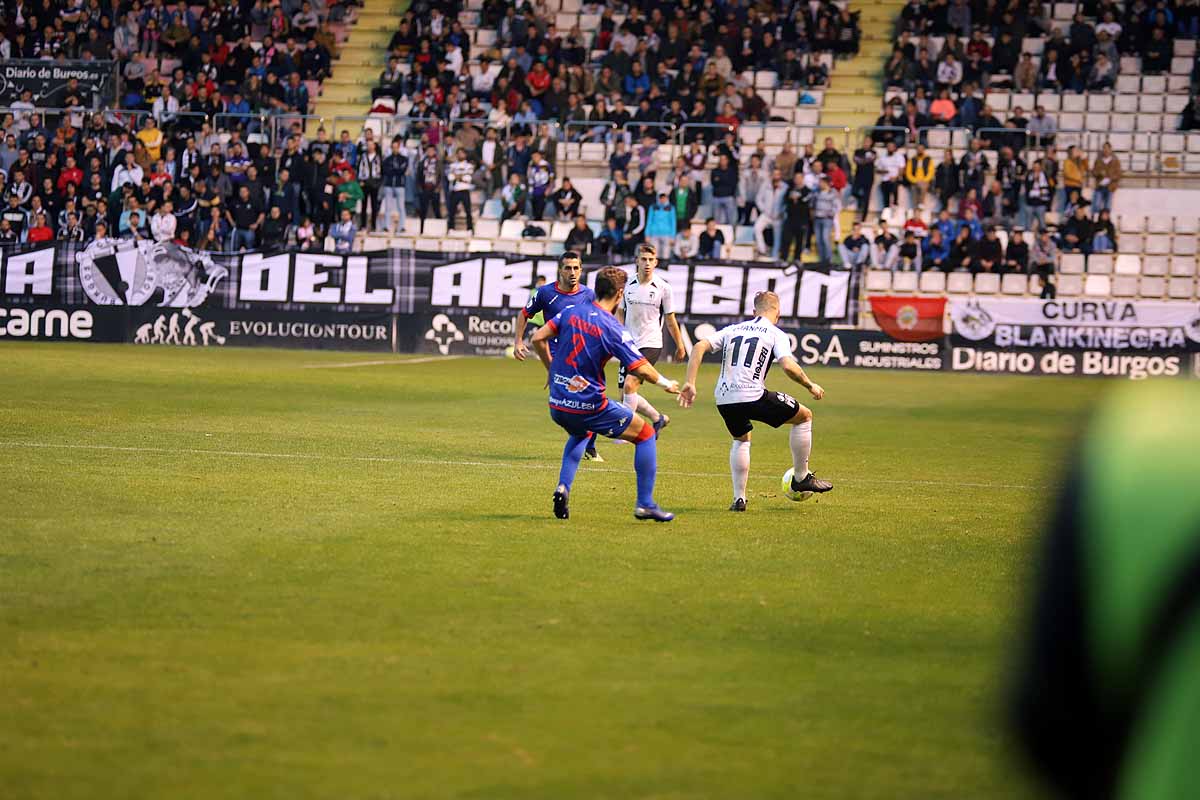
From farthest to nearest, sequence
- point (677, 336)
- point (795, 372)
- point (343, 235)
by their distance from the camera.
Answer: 1. point (343, 235)
2. point (677, 336)
3. point (795, 372)

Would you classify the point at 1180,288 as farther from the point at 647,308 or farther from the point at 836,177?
the point at 647,308

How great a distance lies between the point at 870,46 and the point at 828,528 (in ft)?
96.5

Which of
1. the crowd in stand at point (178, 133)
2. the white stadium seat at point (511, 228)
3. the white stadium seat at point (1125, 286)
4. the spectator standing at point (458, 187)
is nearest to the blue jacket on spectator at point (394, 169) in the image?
the crowd in stand at point (178, 133)

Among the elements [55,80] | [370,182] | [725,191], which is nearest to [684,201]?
[725,191]

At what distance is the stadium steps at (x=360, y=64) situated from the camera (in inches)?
1523

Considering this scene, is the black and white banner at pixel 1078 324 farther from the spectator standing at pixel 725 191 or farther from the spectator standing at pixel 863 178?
the spectator standing at pixel 725 191

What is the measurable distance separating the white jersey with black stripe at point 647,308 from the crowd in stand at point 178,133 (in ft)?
54.2

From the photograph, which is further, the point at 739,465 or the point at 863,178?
the point at 863,178

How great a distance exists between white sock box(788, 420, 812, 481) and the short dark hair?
77.8 inches

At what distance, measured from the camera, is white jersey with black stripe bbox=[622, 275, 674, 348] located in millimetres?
17594

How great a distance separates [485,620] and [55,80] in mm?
33888

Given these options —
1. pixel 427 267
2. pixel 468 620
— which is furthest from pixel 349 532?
pixel 427 267

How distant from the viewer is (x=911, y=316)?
29812mm

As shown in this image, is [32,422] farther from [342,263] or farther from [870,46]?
[870,46]
